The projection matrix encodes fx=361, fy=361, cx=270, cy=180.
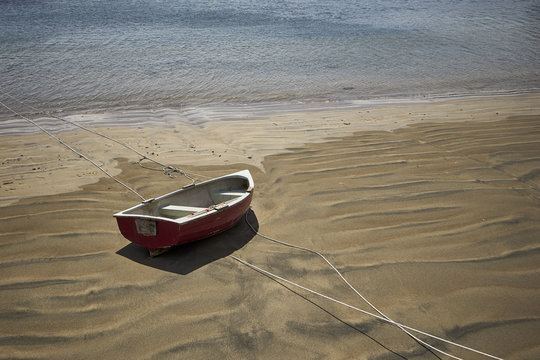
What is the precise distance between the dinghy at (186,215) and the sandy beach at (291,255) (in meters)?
0.25

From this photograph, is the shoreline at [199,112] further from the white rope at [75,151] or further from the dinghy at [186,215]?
the dinghy at [186,215]

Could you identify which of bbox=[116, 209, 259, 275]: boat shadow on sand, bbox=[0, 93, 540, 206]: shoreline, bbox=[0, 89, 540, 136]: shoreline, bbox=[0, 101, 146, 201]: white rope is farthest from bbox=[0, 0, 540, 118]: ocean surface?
bbox=[116, 209, 259, 275]: boat shadow on sand

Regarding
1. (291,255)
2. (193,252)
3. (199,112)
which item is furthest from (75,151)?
(291,255)

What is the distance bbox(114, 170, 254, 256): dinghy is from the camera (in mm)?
4195

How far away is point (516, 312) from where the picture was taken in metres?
3.61

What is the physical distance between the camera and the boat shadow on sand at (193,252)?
169 inches

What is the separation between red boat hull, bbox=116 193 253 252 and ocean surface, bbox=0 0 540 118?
673 centimetres

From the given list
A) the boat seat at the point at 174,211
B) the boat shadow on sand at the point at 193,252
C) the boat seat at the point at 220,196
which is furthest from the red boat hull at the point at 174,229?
the boat seat at the point at 220,196

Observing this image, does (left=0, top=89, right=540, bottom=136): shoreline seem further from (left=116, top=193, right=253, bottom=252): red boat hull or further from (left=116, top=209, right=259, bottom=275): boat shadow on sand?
(left=116, top=193, right=253, bottom=252): red boat hull

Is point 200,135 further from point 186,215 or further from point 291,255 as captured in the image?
point 291,255

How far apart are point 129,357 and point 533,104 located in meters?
11.6

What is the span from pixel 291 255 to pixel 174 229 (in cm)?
145

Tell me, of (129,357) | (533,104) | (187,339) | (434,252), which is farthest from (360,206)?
(533,104)

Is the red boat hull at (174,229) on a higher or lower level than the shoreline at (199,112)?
lower
